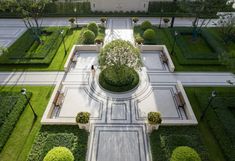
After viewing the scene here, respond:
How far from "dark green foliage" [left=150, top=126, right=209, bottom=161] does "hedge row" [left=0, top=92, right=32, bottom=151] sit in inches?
334

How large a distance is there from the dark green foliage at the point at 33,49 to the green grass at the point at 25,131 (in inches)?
164

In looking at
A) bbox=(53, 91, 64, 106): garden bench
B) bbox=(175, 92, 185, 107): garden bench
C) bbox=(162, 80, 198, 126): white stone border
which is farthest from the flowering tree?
bbox=(162, 80, 198, 126): white stone border

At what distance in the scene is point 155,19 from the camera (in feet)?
85.0

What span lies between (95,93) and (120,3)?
17532 millimetres

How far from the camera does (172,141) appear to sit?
33.2 ft

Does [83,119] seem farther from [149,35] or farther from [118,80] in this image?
[149,35]

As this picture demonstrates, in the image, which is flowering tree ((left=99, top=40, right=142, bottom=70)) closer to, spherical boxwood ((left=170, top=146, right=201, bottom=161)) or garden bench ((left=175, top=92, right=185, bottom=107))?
garden bench ((left=175, top=92, right=185, bottom=107))

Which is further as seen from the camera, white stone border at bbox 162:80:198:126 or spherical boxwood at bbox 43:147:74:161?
white stone border at bbox 162:80:198:126

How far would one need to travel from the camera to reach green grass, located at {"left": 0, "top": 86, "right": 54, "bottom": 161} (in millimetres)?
10000

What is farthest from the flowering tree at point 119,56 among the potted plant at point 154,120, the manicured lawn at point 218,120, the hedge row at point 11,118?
the hedge row at point 11,118

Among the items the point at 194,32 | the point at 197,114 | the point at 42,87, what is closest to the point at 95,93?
the point at 42,87

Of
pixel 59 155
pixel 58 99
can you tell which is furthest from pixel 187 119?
pixel 58 99

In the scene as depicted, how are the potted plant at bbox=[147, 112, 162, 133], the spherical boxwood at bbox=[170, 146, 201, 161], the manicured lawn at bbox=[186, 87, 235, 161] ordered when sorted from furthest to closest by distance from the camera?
the potted plant at bbox=[147, 112, 162, 133], the manicured lawn at bbox=[186, 87, 235, 161], the spherical boxwood at bbox=[170, 146, 201, 161]

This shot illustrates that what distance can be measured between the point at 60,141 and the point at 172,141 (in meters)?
6.19
